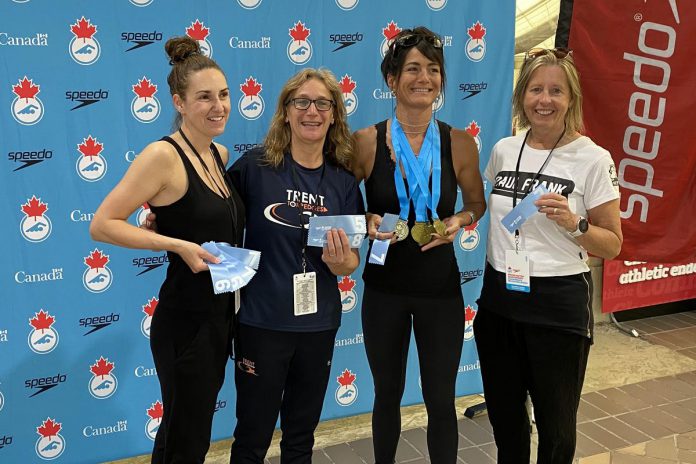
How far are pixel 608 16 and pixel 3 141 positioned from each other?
3285 mm

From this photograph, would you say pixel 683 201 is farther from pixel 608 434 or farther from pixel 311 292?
Answer: pixel 311 292

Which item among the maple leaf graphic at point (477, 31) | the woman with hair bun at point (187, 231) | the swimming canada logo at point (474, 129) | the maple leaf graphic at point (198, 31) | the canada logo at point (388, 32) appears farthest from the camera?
the swimming canada logo at point (474, 129)

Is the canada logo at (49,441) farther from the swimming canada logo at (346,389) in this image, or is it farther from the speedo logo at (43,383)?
the swimming canada logo at (346,389)

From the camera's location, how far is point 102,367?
3201 millimetres

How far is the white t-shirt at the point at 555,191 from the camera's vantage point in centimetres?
227

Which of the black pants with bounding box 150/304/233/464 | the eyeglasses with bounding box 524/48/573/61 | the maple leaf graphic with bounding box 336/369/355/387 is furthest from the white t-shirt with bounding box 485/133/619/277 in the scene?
the maple leaf graphic with bounding box 336/369/355/387

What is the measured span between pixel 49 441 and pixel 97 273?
3.02 feet

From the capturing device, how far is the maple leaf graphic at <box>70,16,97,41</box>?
9.48 ft

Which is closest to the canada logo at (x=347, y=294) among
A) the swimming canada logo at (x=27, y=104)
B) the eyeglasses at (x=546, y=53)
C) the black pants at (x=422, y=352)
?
the black pants at (x=422, y=352)

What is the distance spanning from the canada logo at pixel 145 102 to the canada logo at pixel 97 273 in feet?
2.38

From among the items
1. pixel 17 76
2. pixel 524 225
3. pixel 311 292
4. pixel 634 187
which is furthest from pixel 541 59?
pixel 17 76

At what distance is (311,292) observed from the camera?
7.68 feet

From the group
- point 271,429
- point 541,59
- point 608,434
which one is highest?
point 541,59

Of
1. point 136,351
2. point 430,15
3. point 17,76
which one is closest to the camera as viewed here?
point 17,76
